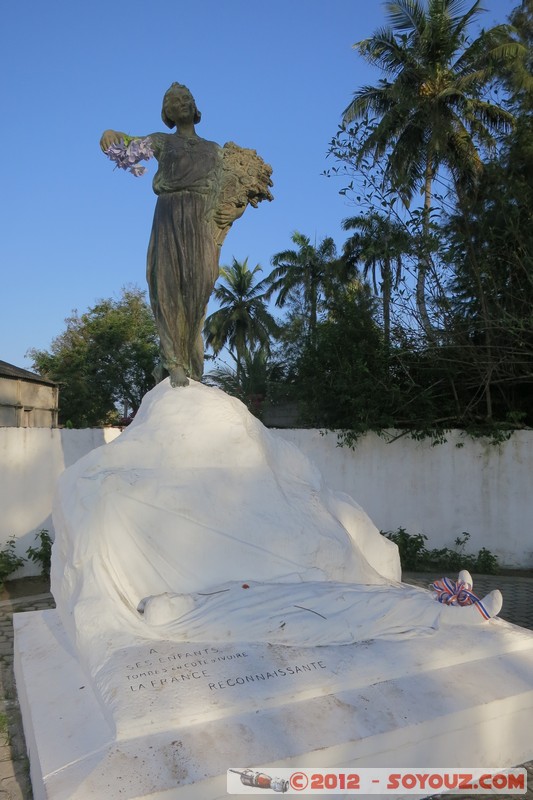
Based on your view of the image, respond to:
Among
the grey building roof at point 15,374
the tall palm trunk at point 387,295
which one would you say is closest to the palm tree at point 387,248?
the tall palm trunk at point 387,295

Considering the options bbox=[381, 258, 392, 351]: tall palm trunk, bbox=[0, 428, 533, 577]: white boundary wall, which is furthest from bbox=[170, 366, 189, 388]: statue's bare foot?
bbox=[381, 258, 392, 351]: tall palm trunk

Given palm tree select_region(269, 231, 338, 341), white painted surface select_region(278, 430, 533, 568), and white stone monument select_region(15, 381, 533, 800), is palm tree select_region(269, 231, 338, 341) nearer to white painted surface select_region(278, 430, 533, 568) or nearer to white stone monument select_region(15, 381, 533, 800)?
white painted surface select_region(278, 430, 533, 568)

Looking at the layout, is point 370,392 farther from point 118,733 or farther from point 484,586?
point 118,733

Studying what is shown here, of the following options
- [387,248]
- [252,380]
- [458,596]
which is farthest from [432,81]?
[458,596]

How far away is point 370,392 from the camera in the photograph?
8.62 metres

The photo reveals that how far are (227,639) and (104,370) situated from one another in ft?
70.8

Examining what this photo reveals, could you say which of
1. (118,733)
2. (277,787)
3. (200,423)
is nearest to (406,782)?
(277,787)

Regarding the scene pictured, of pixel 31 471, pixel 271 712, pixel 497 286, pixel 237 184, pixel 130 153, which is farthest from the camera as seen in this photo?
pixel 497 286

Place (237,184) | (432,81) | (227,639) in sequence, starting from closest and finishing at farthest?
(227,639) → (237,184) → (432,81)

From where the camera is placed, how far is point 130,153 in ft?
12.2

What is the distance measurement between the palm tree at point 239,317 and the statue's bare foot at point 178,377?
2517cm

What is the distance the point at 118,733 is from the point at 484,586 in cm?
569

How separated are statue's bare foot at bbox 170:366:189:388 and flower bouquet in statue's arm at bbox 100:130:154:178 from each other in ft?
3.97

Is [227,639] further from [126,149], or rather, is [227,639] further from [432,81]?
[432,81]
